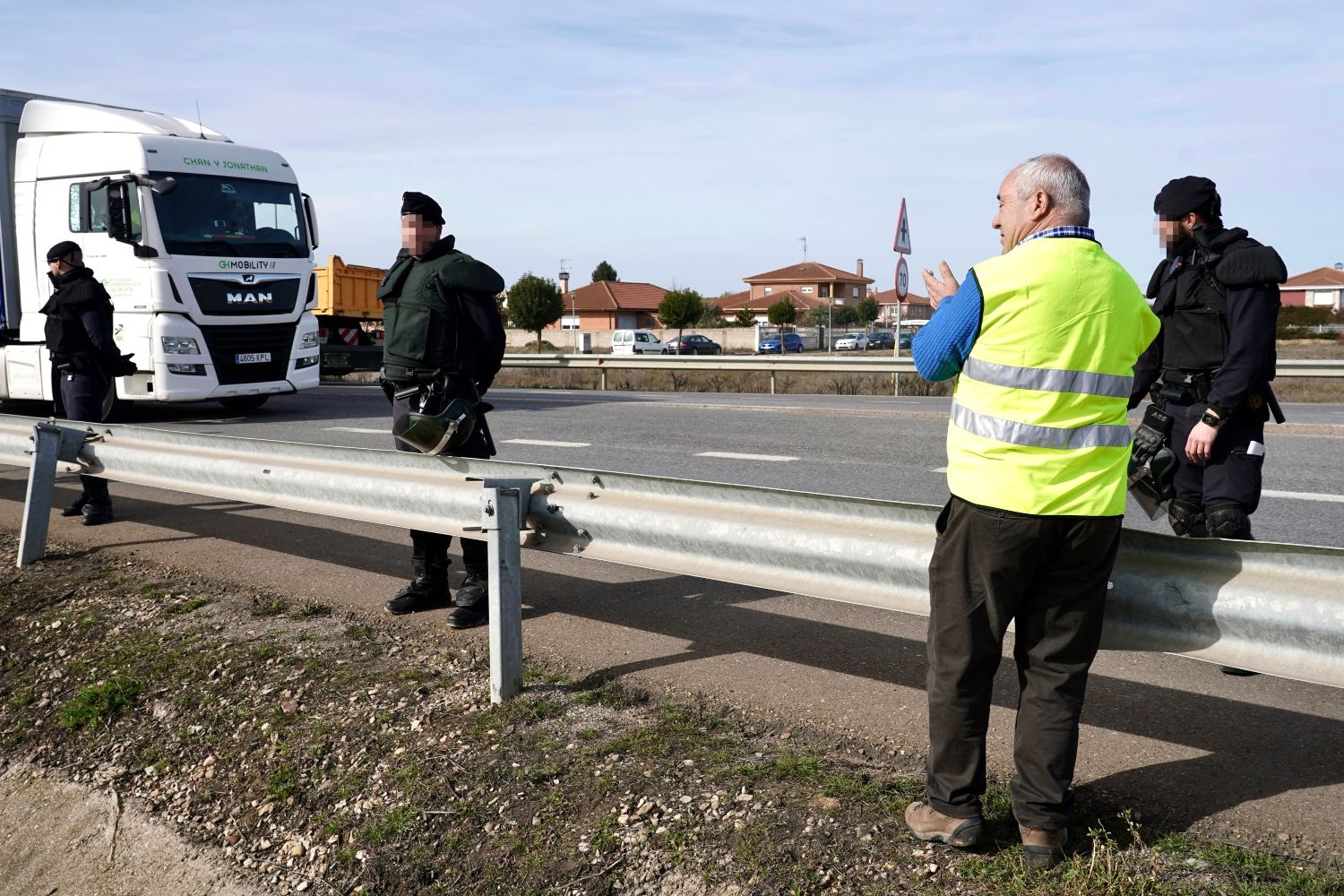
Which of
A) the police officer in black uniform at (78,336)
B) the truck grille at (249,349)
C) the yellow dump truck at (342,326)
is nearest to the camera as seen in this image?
the police officer in black uniform at (78,336)

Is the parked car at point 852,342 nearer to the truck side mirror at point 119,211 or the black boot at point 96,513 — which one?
the truck side mirror at point 119,211

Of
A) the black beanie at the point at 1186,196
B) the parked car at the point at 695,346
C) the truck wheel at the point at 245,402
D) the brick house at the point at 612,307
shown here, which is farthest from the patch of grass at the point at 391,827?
the brick house at the point at 612,307

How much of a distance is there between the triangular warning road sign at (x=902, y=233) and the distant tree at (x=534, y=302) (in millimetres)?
52529

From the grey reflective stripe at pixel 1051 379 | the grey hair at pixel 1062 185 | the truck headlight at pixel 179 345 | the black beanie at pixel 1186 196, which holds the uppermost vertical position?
the black beanie at pixel 1186 196

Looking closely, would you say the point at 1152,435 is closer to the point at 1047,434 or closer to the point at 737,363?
the point at 1047,434

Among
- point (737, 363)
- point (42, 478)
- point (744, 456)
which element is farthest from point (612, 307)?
point (42, 478)

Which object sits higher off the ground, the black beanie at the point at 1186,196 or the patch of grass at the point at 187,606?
the black beanie at the point at 1186,196

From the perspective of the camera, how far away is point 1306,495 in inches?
319

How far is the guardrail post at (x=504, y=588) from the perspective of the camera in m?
3.90

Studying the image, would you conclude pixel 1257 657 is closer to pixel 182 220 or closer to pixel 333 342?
pixel 182 220

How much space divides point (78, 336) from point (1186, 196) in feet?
21.7

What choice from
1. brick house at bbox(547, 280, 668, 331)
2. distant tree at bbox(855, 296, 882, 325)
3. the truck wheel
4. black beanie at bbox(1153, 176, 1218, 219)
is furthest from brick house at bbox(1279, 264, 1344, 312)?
black beanie at bbox(1153, 176, 1218, 219)

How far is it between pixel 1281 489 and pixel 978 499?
267 inches

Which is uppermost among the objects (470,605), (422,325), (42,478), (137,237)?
(137,237)
